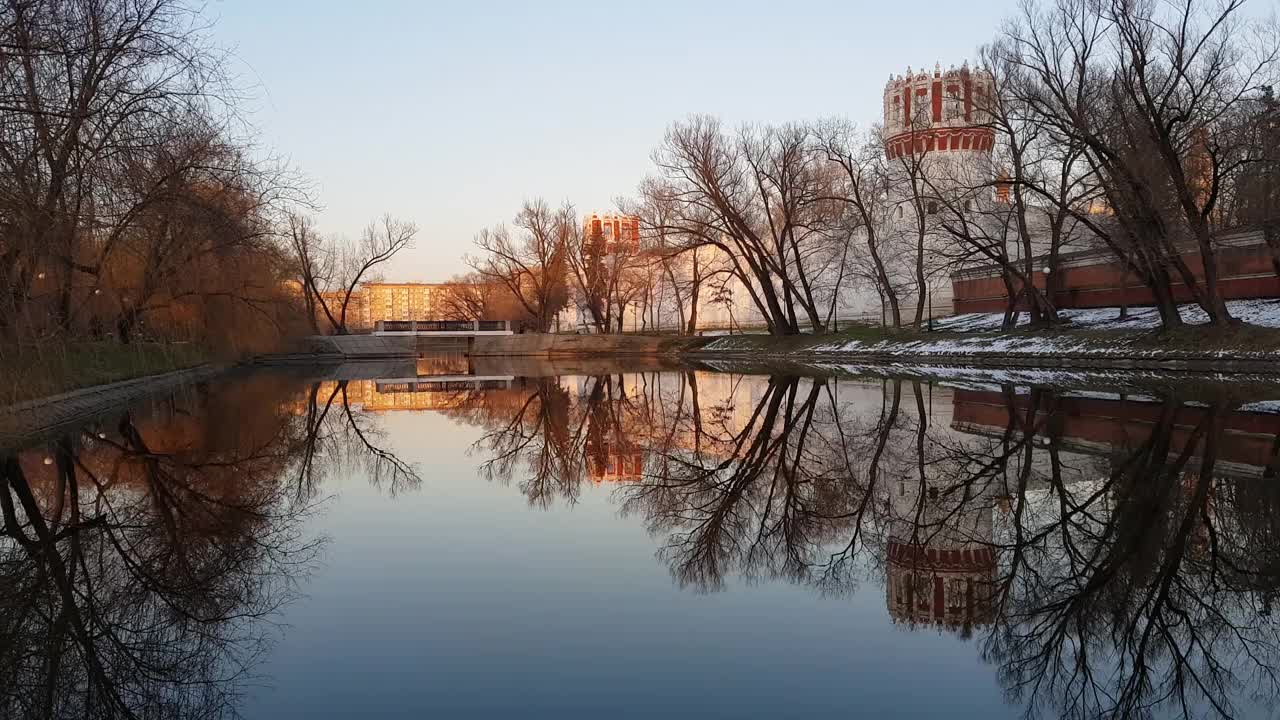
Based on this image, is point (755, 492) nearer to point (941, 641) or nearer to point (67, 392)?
point (941, 641)

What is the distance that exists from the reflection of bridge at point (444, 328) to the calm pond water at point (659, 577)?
5057cm

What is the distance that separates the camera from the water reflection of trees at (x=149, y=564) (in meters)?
4.43

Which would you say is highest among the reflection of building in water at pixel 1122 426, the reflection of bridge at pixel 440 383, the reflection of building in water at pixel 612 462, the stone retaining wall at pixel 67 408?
the stone retaining wall at pixel 67 408

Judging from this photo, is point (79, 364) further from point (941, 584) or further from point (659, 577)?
point (941, 584)

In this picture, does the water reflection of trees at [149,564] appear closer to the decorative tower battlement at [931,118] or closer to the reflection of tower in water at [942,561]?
the reflection of tower in water at [942,561]

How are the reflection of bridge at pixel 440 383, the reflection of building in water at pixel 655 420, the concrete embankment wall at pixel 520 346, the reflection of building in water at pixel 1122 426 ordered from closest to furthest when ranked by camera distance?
the reflection of building in water at pixel 1122 426, the reflection of building in water at pixel 655 420, the reflection of bridge at pixel 440 383, the concrete embankment wall at pixel 520 346

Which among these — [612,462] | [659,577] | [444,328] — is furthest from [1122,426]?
[444,328]

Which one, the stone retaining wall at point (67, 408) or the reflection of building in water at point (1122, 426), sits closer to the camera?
the reflection of building in water at point (1122, 426)

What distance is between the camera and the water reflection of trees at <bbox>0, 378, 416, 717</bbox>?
4.43 m

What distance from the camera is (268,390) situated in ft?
86.3

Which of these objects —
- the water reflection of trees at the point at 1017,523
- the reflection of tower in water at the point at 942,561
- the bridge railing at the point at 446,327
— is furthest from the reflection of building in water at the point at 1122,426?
the bridge railing at the point at 446,327

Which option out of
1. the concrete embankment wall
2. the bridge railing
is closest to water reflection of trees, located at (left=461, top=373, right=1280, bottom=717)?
the concrete embankment wall

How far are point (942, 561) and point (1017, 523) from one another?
1.41 m

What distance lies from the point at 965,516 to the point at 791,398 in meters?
12.7
